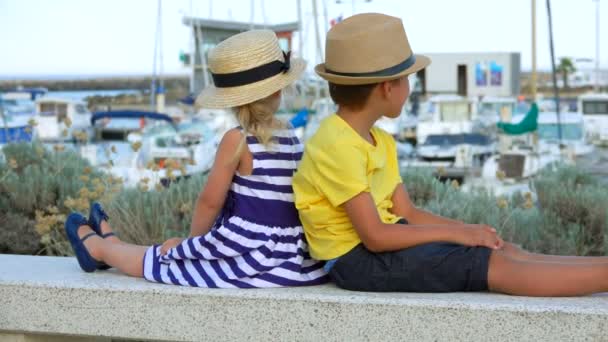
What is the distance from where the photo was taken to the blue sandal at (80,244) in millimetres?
3576

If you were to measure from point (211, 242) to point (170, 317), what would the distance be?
34 centimetres

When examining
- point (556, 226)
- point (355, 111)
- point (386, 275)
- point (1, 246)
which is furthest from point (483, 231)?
point (1, 246)

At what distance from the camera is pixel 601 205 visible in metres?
6.36

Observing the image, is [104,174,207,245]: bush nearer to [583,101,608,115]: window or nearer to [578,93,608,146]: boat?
[578,93,608,146]: boat

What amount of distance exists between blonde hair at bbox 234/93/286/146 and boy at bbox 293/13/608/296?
21cm

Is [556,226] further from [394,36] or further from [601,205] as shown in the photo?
[394,36]

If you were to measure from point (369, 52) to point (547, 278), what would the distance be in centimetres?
98

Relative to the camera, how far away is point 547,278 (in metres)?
3.03

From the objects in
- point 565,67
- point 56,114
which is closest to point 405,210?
point 56,114

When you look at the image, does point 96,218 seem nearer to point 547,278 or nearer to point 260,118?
point 260,118

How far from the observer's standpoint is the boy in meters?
3.09

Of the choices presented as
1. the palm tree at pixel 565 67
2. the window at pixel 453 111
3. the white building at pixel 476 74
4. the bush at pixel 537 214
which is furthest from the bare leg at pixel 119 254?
the palm tree at pixel 565 67

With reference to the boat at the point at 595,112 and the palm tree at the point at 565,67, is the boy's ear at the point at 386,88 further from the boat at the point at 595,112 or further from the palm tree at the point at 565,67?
the palm tree at the point at 565,67

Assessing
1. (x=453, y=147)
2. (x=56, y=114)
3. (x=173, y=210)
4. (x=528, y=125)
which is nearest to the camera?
(x=173, y=210)
